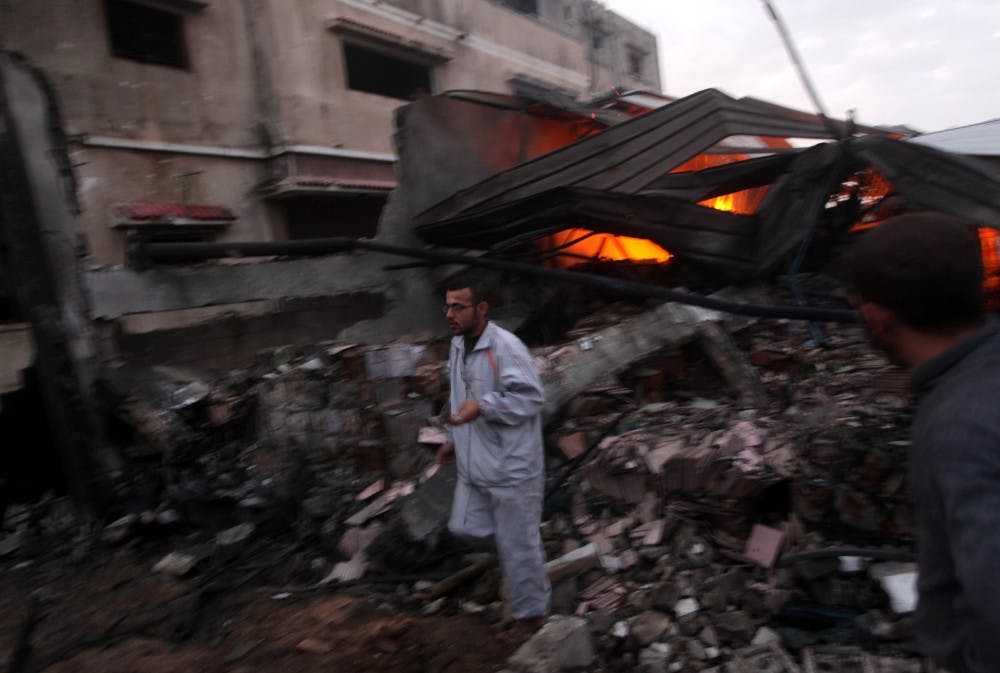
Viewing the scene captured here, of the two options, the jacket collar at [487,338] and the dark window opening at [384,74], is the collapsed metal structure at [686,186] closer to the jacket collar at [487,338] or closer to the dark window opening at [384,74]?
the jacket collar at [487,338]

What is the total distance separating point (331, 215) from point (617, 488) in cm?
891

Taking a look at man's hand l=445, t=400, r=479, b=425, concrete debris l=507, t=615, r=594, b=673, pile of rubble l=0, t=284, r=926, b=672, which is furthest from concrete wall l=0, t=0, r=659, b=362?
concrete debris l=507, t=615, r=594, b=673

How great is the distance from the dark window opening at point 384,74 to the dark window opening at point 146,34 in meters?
2.82

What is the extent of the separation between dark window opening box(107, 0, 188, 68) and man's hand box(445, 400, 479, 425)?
9.10 metres

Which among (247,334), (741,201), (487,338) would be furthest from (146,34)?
(487,338)

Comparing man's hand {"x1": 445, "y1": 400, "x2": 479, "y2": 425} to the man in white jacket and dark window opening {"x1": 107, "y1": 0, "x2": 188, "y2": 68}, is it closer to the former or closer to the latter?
the man in white jacket

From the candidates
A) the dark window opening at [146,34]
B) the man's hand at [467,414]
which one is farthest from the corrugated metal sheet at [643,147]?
the dark window opening at [146,34]

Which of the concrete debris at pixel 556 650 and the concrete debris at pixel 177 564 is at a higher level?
the concrete debris at pixel 556 650

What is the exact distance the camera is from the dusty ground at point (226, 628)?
121 inches

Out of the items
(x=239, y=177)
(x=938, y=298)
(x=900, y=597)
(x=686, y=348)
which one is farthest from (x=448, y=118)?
(x=938, y=298)

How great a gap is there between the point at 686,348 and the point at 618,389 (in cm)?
78

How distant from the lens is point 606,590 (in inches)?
132

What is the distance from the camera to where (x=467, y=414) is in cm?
276

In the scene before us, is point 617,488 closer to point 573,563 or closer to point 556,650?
point 573,563
